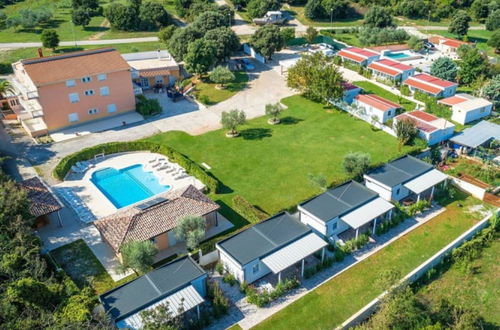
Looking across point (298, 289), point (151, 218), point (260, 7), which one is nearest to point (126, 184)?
point (151, 218)

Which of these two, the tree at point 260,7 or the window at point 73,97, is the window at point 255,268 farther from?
the tree at point 260,7

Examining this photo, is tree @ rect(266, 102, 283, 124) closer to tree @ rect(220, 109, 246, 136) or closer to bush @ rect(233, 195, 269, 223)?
tree @ rect(220, 109, 246, 136)

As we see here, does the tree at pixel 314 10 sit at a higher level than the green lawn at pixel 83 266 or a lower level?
higher

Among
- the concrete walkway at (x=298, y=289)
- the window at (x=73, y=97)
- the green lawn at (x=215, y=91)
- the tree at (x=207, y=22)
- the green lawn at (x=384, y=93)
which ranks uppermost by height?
the tree at (x=207, y=22)

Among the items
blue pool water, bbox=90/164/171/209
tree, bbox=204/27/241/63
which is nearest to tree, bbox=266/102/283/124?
tree, bbox=204/27/241/63

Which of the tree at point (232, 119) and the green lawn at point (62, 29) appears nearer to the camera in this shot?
the tree at point (232, 119)

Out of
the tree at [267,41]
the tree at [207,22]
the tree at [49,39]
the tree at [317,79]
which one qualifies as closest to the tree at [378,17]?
the tree at [267,41]

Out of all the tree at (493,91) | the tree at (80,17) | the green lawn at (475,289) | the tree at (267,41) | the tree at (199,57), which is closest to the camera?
the green lawn at (475,289)
